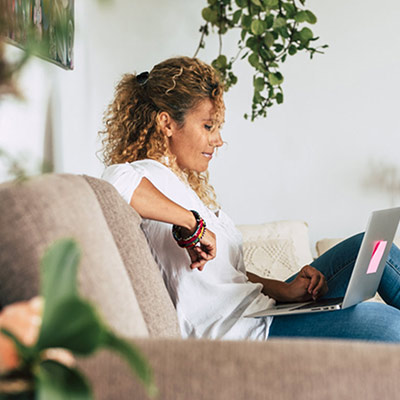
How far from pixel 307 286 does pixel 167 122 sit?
57 centimetres

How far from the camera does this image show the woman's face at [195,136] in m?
1.61

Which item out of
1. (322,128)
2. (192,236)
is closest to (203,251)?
(192,236)

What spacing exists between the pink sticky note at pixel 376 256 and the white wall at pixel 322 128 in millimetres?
1580

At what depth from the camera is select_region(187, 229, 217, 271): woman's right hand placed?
4.31 ft

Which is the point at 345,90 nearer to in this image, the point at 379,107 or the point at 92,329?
the point at 379,107

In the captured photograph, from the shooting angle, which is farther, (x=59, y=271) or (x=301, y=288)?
(x=301, y=288)

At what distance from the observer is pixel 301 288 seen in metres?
A: 1.57

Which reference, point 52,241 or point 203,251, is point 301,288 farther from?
point 52,241

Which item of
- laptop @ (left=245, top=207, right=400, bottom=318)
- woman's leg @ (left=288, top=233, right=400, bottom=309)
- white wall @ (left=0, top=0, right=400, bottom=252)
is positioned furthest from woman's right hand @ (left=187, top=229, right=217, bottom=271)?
white wall @ (left=0, top=0, right=400, bottom=252)

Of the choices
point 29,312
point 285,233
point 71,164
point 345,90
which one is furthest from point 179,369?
point 345,90

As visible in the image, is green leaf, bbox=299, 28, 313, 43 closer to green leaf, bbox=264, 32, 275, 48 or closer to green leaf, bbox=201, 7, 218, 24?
green leaf, bbox=264, 32, 275, 48

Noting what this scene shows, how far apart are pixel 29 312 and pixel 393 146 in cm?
289

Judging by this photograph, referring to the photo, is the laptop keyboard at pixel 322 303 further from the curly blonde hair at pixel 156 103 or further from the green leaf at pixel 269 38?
the green leaf at pixel 269 38

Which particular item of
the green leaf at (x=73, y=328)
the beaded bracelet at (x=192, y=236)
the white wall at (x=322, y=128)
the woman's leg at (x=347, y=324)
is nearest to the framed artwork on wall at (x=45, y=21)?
the beaded bracelet at (x=192, y=236)
